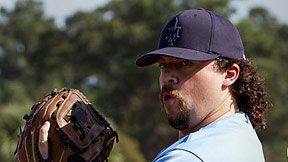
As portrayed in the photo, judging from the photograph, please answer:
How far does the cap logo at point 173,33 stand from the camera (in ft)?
9.90

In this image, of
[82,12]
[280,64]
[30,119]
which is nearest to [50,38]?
[82,12]

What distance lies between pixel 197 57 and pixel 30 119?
102 centimetres

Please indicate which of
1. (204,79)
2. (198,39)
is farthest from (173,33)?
(204,79)

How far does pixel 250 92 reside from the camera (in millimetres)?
3227

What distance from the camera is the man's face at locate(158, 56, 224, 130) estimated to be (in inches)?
116

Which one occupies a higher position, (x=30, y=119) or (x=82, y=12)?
(x=82, y=12)

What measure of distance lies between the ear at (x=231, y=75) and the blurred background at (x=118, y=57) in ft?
105

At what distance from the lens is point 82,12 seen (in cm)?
4531

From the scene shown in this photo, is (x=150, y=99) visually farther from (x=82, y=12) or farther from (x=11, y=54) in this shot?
(x=11, y=54)

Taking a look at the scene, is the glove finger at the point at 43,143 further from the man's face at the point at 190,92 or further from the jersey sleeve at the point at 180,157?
the jersey sleeve at the point at 180,157

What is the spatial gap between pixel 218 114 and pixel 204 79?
172mm

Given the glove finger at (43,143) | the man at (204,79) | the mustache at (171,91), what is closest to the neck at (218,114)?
the man at (204,79)

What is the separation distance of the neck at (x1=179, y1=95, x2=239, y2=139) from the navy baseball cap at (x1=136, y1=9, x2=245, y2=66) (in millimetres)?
204

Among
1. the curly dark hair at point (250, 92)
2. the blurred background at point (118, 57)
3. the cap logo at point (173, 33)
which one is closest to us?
the cap logo at point (173, 33)
